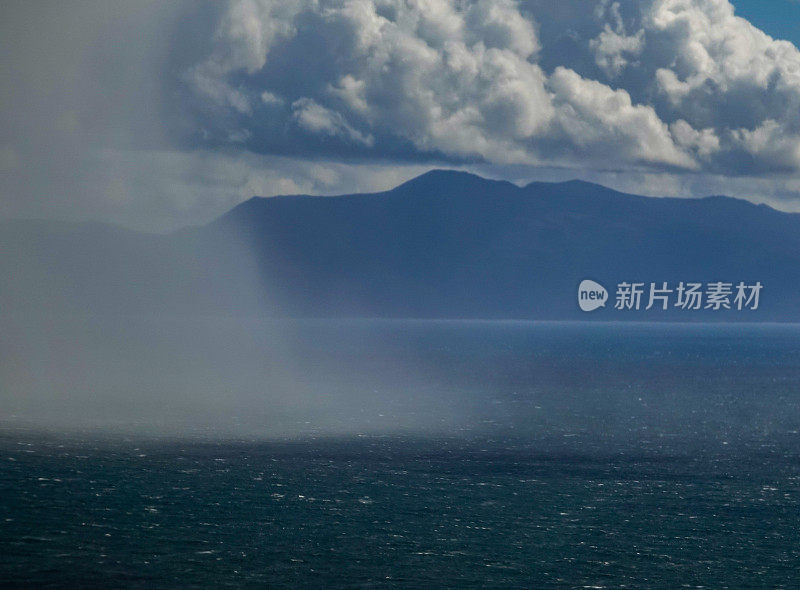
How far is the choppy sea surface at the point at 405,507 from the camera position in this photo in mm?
65938

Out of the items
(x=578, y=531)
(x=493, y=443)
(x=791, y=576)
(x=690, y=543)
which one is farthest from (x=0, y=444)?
(x=791, y=576)

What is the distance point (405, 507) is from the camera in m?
84.1

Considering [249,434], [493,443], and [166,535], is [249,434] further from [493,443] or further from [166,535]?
[166,535]

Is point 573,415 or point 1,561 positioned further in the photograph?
point 573,415

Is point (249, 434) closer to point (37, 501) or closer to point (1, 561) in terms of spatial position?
point (37, 501)

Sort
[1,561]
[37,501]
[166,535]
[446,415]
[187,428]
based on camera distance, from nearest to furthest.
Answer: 1. [1,561]
2. [166,535]
3. [37,501]
4. [187,428]
5. [446,415]

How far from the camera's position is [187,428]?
430 feet

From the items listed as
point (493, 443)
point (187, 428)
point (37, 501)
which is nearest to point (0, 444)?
point (187, 428)

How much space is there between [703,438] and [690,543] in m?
57.8

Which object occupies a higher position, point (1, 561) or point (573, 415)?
point (573, 415)

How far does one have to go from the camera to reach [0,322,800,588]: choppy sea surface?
216 ft

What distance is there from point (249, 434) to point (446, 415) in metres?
35.5

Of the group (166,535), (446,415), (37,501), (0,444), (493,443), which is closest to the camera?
(166,535)

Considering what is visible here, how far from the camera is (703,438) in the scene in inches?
5098
